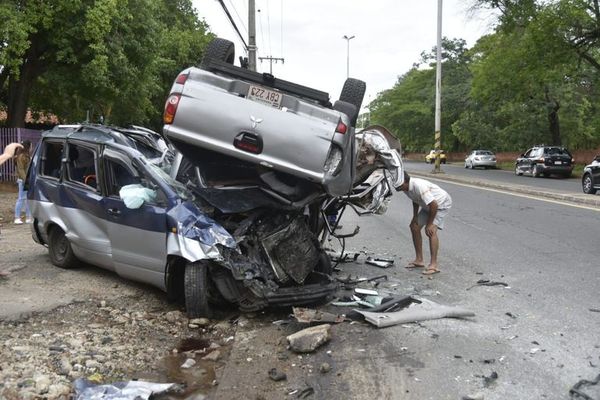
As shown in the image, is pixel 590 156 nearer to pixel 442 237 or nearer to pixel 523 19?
pixel 523 19

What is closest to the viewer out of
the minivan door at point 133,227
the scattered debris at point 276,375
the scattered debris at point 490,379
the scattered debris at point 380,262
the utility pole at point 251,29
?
the scattered debris at point 490,379

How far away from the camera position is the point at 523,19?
1094 inches

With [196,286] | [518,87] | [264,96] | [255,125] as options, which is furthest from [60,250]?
[518,87]

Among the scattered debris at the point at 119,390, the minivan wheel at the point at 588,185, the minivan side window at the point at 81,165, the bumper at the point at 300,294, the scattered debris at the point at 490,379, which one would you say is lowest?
the scattered debris at the point at 119,390

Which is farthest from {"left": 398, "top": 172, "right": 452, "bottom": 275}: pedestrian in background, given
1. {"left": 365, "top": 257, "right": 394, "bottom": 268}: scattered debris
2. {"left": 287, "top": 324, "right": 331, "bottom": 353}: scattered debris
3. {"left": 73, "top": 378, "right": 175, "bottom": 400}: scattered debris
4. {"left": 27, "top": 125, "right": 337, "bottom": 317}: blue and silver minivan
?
{"left": 73, "top": 378, "right": 175, "bottom": 400}: scattered debris

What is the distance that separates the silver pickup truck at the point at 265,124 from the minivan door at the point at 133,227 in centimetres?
81

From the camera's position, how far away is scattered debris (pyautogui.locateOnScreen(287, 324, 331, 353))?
4656mm

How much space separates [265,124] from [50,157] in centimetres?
385

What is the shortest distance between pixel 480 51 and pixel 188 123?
2105 inches

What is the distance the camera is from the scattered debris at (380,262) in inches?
308

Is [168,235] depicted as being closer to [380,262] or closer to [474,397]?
[474,397]

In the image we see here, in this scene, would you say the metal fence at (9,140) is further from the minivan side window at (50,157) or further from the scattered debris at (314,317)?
the scattered debris at (314,317)

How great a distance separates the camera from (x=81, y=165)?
23.2 ft

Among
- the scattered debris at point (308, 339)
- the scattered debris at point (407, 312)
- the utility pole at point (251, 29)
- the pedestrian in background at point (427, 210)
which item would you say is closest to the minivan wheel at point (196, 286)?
the scattered debris at point (308, 339)
